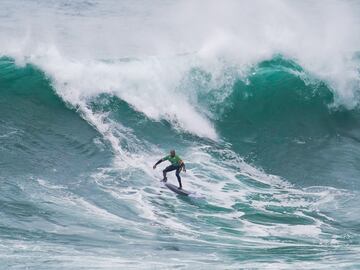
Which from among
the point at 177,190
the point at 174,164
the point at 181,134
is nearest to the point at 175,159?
the point at 174,164

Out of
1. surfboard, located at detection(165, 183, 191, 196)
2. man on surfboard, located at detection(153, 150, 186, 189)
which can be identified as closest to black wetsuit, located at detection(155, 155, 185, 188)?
man on surfboard, located at detection(153, 150, 186, 189)

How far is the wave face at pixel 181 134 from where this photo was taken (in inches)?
671

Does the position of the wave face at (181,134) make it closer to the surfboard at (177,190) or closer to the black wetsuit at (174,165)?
Result: the surfboard at (177,190)

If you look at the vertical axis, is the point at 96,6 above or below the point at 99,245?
above

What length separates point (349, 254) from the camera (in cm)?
1612

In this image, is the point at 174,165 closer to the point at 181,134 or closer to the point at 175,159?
the point at 175,159

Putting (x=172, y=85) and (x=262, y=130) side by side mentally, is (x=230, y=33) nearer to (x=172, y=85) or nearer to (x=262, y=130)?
(x=172, y=85)

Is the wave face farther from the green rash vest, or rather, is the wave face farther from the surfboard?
the green rash vest

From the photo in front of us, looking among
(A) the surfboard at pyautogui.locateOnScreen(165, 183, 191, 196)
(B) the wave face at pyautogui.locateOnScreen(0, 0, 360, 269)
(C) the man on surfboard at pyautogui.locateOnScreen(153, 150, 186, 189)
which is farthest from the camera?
(C) the man on surfboard at pyautogui.locateOnScreen(153, 150, 186, 189)

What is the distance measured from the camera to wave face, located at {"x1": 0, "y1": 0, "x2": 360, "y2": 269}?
17.0 meters

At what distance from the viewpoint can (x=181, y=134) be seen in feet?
88.4

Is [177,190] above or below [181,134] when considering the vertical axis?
below

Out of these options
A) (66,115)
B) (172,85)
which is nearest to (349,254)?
(66,115)

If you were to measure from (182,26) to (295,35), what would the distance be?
247 inches
